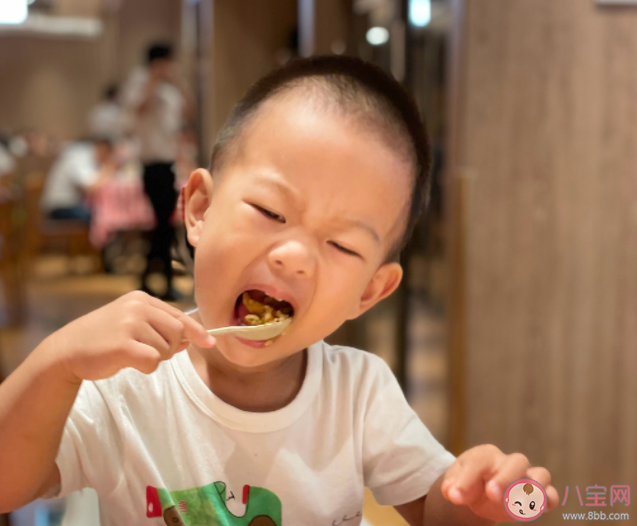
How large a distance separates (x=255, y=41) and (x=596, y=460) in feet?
2.29

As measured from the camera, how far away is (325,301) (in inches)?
16.8

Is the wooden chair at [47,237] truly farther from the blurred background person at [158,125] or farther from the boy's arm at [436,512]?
the boy's arm at [436,512]

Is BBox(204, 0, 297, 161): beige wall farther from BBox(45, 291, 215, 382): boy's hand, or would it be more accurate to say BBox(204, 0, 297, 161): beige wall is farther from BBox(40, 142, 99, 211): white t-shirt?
BBox(40, 142, 99, 211): white t-shirt

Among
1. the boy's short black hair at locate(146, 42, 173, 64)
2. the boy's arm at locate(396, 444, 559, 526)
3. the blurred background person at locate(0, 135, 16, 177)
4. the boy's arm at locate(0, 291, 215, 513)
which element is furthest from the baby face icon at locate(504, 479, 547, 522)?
the blurred background person at locate(0, 135, 16, 177)

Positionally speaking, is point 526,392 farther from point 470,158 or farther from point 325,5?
point 325,5

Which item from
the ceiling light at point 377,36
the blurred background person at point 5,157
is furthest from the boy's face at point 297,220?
the blurred background person at point 5,157

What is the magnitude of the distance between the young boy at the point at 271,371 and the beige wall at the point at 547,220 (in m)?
0.50

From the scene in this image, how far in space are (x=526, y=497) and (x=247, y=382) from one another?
21 centimetres

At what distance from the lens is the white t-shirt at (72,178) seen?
3.14 m

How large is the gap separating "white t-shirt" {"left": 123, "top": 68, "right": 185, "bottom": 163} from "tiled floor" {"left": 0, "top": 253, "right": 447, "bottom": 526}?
0.14 m

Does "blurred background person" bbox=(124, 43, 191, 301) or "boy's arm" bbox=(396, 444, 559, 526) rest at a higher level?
"blurred background person" bbox=(124, 43, 191, 301)

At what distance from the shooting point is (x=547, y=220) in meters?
1.04

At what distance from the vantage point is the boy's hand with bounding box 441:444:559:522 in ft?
1.34

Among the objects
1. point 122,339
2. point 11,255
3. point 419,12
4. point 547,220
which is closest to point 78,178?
point 11,255
